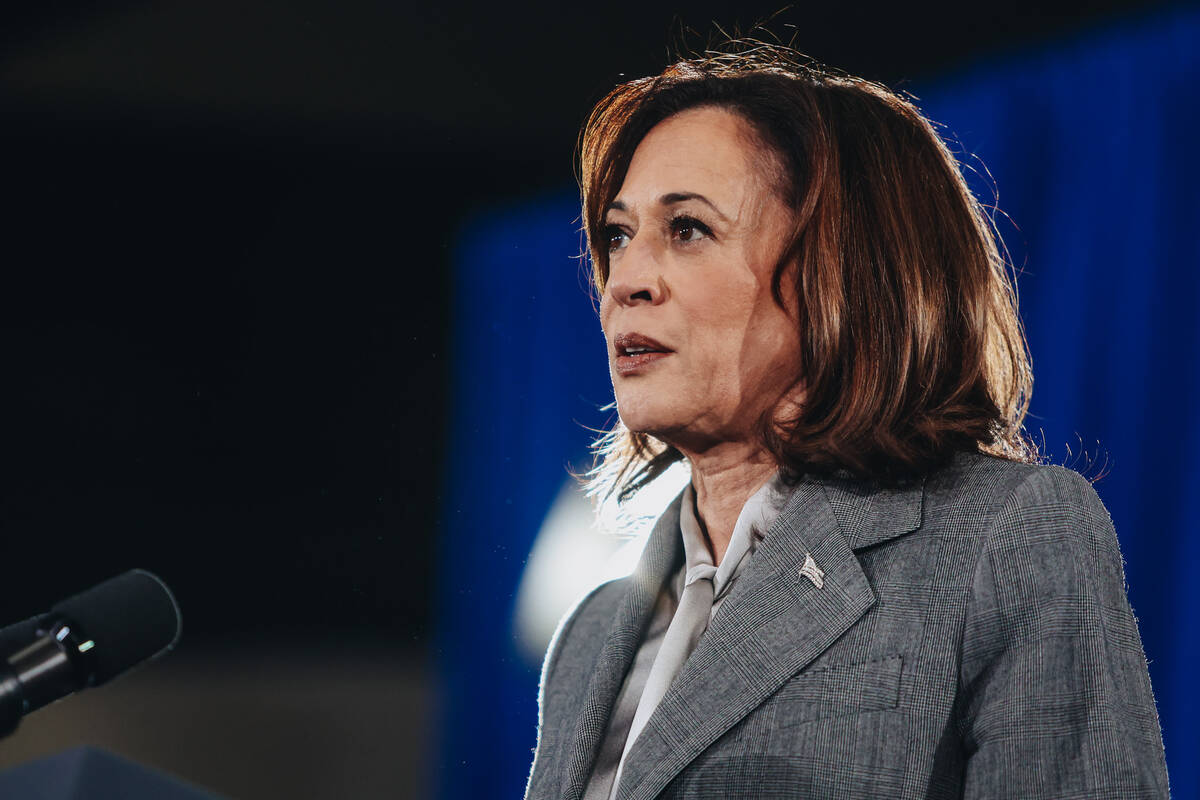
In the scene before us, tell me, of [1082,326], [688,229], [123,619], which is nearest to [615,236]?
[688,229]

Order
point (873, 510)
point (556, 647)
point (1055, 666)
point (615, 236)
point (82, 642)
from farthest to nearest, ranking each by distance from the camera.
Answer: point (556, 647)
point (615, 236)
point (873, 510)
point (1055, 666)
point (82, 642)

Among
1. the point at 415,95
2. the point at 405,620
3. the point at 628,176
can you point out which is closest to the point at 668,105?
the point at 628,176

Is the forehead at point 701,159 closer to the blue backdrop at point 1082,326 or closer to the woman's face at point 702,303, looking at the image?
the woman's face at point 702,303

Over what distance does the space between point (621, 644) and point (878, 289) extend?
1.92 feet

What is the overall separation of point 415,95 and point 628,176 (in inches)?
17.3

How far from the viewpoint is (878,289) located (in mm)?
1374

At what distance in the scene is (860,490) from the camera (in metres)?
1.29

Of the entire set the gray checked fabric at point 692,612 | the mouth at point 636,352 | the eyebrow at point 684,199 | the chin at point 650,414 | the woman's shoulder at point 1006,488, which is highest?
the eyebrow at point 684,199

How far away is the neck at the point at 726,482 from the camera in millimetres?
1437

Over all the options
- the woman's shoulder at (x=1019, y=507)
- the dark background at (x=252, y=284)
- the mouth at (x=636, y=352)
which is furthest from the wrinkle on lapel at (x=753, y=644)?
the dark background at (x=252, y=284)

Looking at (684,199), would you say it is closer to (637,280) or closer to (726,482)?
(637,280)

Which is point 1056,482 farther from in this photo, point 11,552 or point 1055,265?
point 1055,265

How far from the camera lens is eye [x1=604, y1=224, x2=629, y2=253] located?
1.52 m

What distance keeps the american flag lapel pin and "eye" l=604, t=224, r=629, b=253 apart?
21.4 inches
